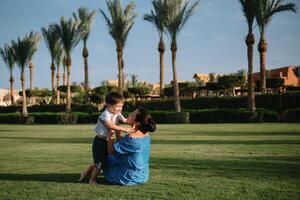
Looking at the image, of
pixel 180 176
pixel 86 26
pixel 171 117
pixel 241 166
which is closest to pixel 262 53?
pixel 171 117

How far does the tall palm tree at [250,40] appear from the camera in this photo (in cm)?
2906

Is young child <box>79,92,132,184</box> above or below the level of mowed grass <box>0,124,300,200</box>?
above

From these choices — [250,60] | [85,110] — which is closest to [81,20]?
[85,110]

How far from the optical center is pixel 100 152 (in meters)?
6.43

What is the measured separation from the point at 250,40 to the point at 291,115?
21.5ft

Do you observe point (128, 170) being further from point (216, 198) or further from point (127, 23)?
point (127, 23)

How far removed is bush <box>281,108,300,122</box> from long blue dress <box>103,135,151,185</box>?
2177 cm

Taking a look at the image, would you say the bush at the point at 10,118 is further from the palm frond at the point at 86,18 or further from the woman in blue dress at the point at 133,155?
the woman in blue dress at the point at 133,155

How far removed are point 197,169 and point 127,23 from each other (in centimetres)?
3291

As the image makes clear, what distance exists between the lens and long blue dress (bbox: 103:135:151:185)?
6.13 m

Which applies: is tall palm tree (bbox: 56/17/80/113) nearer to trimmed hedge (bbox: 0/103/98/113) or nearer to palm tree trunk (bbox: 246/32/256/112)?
trimmed hedge (bbox: 0/103/98/113)

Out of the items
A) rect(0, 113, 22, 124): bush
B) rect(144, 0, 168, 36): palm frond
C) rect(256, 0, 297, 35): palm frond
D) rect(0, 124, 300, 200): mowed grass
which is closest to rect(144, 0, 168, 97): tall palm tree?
rect(144, 0, 168, 36): palm frond

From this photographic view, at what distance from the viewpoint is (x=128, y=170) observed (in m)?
6.14

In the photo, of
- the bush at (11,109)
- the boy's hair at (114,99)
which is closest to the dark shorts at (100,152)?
the boy's hair at (114,99)
